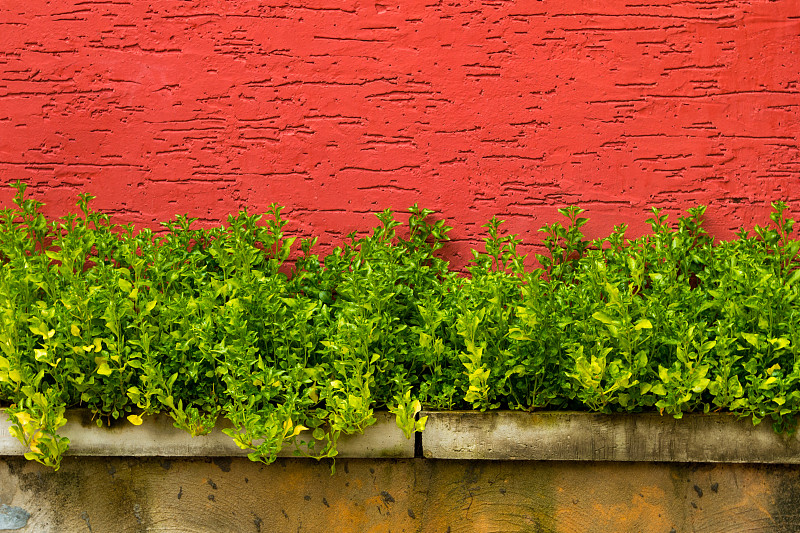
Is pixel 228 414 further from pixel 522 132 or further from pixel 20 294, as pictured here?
pixel 522 132

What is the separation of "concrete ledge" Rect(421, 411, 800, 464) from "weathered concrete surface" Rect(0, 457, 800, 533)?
8 centimetres

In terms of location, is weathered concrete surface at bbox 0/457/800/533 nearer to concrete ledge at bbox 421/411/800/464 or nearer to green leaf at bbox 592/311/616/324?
concrete ledge at bbox 421/411/800/464

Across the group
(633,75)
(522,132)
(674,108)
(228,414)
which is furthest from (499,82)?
(228,414)

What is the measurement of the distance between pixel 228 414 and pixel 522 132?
203 cm

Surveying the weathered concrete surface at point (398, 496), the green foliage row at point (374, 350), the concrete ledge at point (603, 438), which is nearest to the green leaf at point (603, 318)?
the green foliage row at point (374, 350)

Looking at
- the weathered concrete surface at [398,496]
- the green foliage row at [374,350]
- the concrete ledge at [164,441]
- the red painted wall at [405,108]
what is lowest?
the weathered concrete surface at [398,496]

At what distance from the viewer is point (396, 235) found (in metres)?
3.43

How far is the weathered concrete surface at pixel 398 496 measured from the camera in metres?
2.58

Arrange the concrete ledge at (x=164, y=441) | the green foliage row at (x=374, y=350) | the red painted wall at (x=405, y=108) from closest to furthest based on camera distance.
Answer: the green foliage row at (x=374, y=350) → the concrete ledge at (x=164, y=441) → the red painted wall at (x=405, y=108)

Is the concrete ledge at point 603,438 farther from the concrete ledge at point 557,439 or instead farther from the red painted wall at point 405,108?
the red painted wall at point 405,108

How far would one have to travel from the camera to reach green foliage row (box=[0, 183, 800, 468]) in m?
2.43

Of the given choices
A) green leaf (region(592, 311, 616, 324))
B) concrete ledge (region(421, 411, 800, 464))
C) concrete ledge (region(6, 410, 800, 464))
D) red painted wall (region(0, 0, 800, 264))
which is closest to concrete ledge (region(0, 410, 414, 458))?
concrete ledge (region(6, 410, 800, 464))

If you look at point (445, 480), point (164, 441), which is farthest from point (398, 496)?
point (164, 441)

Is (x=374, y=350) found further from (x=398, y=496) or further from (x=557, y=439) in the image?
(x=557, y=439)
